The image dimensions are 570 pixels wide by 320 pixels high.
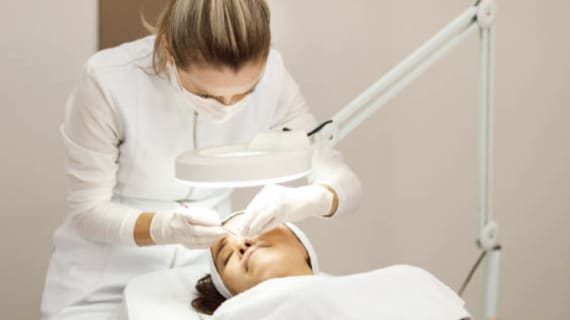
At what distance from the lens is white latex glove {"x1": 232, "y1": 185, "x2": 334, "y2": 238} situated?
1.48m

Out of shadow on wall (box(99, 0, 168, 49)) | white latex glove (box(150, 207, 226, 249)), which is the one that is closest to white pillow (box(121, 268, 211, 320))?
white latex glove (box(150, 207, 226, 249))

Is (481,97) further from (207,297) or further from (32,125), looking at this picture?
(32,125)

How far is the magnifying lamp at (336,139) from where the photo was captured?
48.2 inches

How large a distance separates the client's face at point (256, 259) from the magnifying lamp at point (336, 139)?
353 mm

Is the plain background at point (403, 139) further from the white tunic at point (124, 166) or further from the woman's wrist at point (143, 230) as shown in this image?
the woman's wrist at point (143, 230)

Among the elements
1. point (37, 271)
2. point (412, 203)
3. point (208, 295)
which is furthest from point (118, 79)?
point (412, 203)

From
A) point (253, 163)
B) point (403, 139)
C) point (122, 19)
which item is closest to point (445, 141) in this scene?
point (403, 139)

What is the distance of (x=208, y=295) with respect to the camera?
5.29 feet

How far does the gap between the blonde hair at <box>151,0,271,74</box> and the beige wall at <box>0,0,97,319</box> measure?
74 cm

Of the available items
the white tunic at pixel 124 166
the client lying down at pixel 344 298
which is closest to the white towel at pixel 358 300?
the client lying down at pixel 344 298

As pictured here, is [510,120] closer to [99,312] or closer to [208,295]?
[208,295]

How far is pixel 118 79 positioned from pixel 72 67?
52 centimetres

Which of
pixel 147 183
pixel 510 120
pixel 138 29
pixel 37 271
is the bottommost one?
pixel 37 271

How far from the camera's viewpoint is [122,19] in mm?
2068
